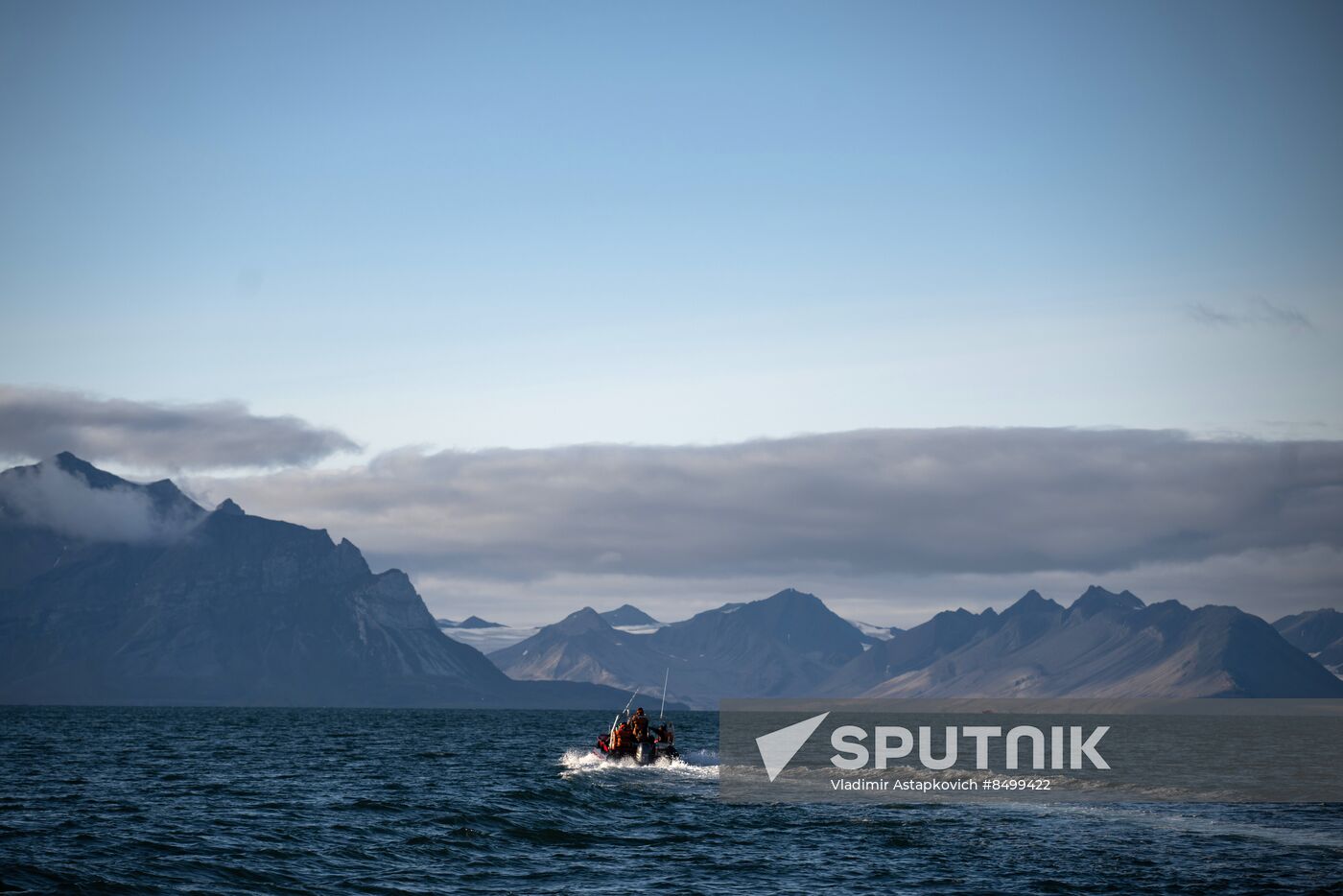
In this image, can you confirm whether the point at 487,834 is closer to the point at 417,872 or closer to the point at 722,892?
the point at 417,872

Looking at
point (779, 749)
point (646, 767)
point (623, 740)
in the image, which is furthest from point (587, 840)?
point (779, 749)

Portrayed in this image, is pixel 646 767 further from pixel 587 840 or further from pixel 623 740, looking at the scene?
pixel 587 840

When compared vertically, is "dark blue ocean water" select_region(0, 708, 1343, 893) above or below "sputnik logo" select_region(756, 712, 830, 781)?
above

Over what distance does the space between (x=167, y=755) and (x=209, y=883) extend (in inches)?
2663

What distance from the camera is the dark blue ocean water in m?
41.7

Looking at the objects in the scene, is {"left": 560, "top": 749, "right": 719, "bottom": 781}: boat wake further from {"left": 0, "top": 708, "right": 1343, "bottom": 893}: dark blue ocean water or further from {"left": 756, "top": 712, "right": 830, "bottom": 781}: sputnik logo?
{"left": 0, "top": 708, "right": 1343, "bottom": 893}: dark blue ocean water

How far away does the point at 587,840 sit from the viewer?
52.3 meters

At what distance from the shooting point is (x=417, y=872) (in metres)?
43.6

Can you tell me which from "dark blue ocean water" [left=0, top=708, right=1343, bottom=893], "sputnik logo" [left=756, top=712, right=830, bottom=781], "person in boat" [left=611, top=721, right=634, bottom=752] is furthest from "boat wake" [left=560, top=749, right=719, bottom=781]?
"dark blue ocean water" [left=0, top=708, right=1343, bottom=893]

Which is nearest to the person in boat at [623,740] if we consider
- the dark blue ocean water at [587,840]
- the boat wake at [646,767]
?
the boat wake at [646,767]

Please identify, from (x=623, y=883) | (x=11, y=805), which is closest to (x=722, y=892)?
(x=623, y=883)

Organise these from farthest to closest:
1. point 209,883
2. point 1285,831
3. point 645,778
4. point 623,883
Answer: point 645,778, point 1285,831, point 623,883, point 209,883

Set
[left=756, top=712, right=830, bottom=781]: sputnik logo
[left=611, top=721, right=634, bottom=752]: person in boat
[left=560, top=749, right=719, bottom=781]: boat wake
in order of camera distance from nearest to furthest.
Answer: [left=560, top=749, right=719, bottom=781]: boat wake → [left=611, top=721, right=634, bottom=752]: person in boat → [left=756, top=712, right=830, bottom=781]: sputnik logo

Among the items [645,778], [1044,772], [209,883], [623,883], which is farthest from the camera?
[1044,772]
